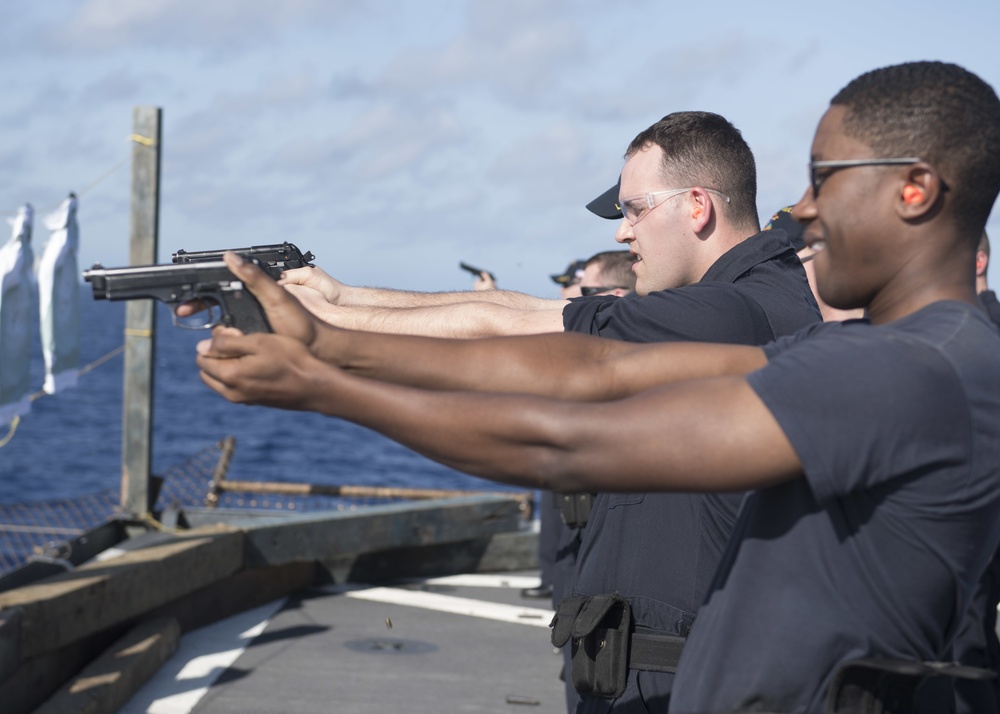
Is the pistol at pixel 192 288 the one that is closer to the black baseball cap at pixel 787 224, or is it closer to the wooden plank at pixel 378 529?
the black baseball cap at pixel 787 224

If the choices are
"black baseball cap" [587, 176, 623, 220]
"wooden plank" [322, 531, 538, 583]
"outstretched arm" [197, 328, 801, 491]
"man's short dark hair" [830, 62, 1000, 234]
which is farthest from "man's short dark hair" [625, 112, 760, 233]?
"wooden plank" [322, 531, 538, 583]

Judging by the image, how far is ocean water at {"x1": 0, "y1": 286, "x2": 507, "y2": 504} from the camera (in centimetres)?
3925

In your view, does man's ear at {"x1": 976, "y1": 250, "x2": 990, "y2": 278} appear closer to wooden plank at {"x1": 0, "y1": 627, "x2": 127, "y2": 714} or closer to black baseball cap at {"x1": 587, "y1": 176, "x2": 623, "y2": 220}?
black baseball cap at {"x1": 587, "y1": 176, "x2": 623, "y2": 220}

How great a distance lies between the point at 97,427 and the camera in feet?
179

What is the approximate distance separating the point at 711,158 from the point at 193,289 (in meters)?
2.03


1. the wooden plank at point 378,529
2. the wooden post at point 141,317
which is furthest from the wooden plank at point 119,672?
the wooden post at point 141,317

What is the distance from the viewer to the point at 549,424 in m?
2.11

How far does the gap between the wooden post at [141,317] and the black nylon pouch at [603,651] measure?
20.8ft

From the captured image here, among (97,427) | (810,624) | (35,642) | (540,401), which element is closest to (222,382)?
(540,401)

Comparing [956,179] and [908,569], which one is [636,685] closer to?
[908,569]

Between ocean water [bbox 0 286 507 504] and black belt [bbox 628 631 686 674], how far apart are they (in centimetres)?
2233

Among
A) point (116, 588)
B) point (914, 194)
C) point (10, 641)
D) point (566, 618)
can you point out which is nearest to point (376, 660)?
point (116, 588)

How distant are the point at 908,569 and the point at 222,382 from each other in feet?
4.24

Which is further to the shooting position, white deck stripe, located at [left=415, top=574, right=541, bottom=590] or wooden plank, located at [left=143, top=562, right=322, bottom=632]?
white deck stripe, located at [left=415, top=574, right=541, bottom=590]
